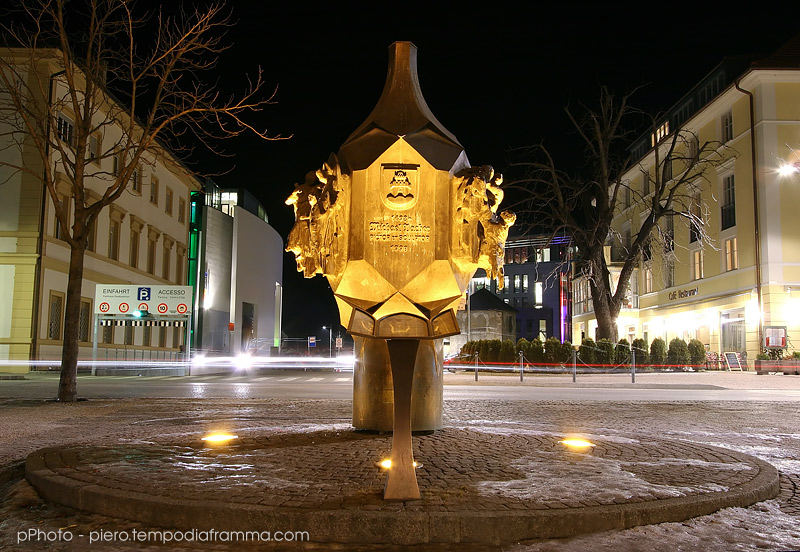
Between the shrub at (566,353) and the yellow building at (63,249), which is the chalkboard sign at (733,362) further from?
the yellow building at (63,249)

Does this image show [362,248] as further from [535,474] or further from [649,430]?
[649,430]

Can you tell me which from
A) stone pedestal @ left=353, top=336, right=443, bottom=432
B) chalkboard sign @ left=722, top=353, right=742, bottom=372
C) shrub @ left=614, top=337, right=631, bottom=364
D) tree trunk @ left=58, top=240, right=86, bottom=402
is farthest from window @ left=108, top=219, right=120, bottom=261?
stone pedestal @ left=353, top=336, right=443, bottom=432

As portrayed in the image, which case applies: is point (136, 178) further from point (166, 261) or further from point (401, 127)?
point (401, 127)

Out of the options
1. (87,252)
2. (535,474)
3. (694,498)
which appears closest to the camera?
(694,498)

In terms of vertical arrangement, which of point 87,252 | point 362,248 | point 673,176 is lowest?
point 362,248

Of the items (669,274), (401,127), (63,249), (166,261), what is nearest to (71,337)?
(401,127)

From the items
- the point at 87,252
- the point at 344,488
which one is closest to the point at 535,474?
the point at 344,488

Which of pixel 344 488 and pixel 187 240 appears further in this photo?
pixel 187 240

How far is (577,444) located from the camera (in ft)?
25.4

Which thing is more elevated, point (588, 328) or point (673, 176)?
point (673, 176)

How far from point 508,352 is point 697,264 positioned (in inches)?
661

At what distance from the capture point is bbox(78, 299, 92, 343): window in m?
34.0

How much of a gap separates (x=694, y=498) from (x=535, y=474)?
1.26 meters

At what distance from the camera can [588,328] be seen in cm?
6338
